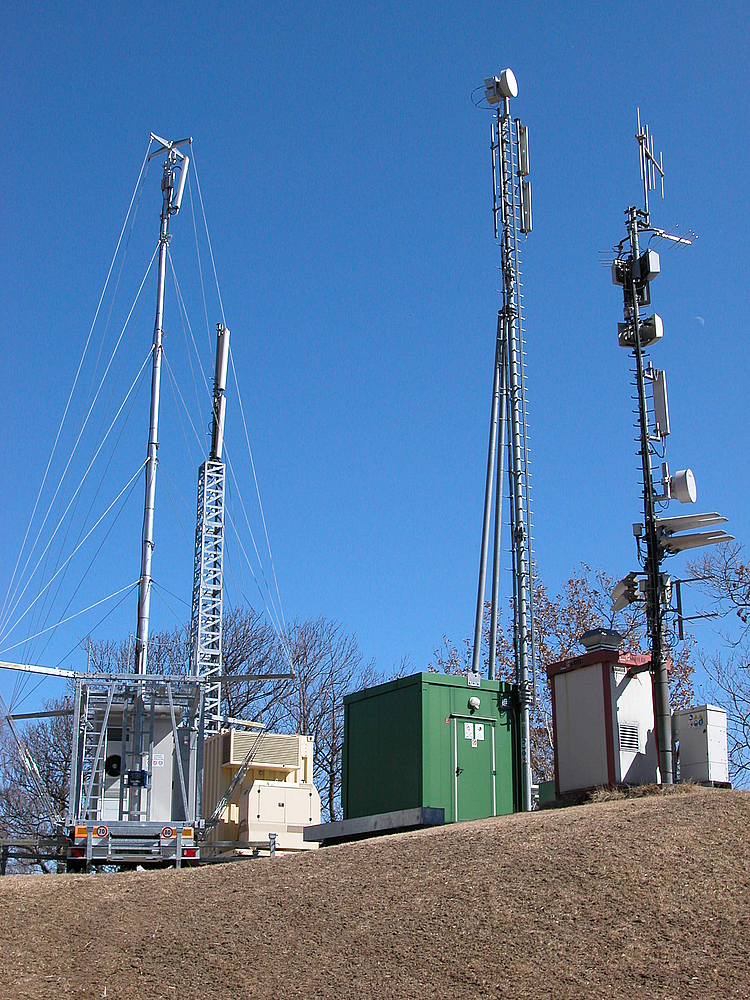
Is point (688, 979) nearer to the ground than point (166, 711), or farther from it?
nearer to the ground

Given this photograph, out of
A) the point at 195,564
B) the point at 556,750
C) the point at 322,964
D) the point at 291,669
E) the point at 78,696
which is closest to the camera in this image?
the point at 322,964

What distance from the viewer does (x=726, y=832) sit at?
13.2 m

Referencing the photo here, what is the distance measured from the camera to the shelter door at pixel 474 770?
19094 mm

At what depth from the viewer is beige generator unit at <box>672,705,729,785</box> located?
17.6m

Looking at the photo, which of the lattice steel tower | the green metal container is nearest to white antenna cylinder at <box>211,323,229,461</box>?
the lattice steel tower

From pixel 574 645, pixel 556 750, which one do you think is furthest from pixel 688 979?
pixel 574 645

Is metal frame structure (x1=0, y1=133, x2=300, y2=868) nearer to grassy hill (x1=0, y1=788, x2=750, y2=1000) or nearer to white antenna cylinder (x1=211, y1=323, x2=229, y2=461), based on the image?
grassy hill (x1=0, y1=788, x2=750, y2=1000)

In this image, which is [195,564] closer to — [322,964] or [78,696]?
[78,696]

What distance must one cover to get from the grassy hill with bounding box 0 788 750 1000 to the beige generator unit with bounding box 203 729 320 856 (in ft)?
44.2

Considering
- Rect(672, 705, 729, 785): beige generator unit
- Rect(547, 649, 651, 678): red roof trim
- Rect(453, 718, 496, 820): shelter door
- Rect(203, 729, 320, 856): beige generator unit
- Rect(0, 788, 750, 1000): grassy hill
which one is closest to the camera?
Rect(0, 788, 750, 1000): grassy hill

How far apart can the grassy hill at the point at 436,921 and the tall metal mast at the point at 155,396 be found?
549 inches

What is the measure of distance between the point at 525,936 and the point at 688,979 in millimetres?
1660

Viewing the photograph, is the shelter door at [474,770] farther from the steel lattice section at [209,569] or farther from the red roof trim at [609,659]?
the steel lattice section at [209,569]

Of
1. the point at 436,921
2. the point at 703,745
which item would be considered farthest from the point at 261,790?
the point at 436,921
